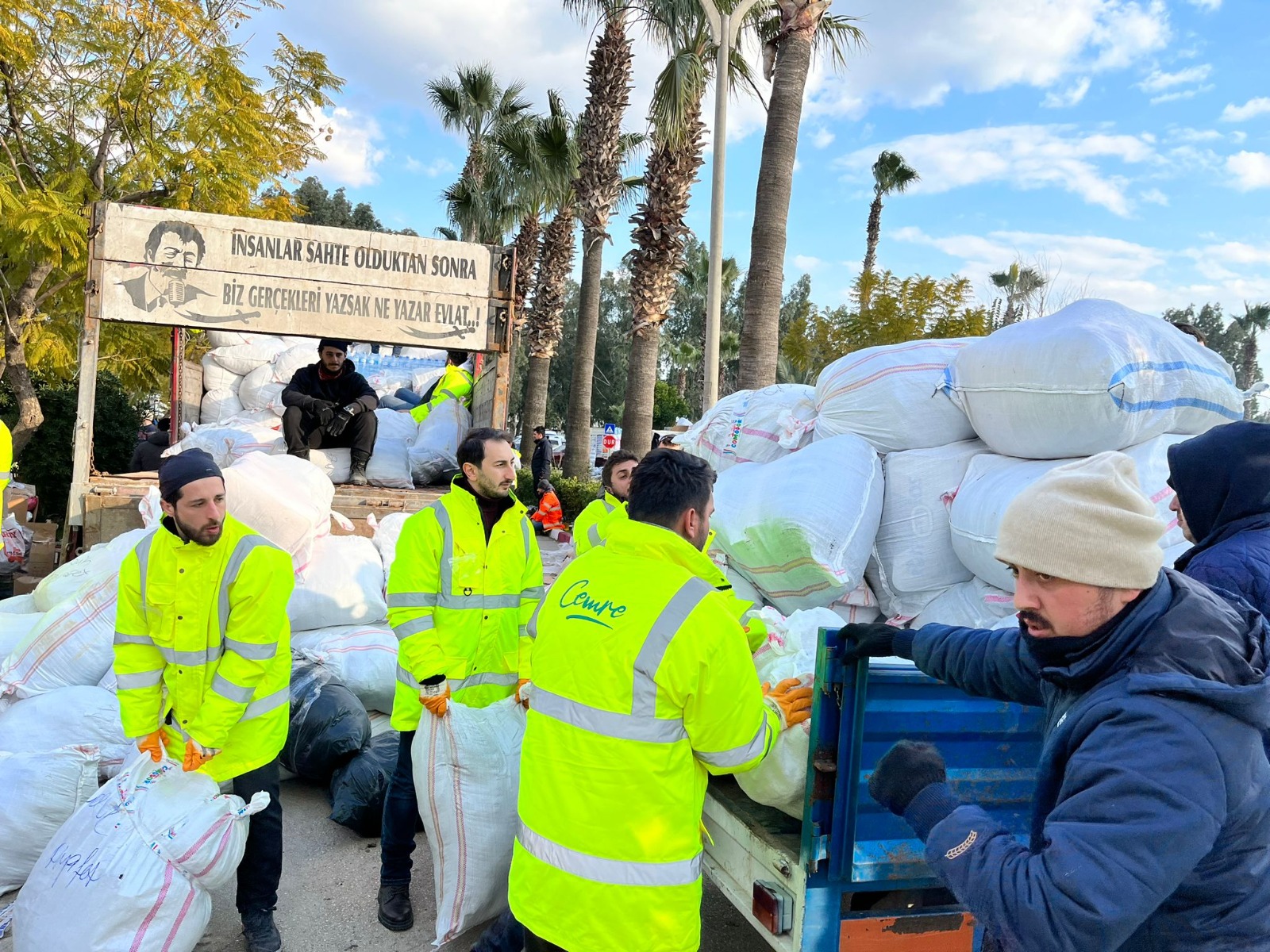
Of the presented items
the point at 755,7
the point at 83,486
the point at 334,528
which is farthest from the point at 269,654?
the point at 755,7

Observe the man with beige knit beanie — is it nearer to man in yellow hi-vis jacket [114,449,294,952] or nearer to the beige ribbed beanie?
the beige ribbed beanie

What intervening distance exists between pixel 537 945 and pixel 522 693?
1.05 metres

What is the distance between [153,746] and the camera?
2742 mm

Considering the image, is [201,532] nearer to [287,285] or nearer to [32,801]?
[32,801]

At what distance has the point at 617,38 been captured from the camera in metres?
14.1

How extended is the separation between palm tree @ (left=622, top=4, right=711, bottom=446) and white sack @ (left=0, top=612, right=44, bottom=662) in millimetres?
8068

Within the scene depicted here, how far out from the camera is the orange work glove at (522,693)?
2.98 m

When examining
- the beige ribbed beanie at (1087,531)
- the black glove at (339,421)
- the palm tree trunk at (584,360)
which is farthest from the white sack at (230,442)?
the palm tree trunk at (584,360)

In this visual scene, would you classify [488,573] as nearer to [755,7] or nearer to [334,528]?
[334,528]

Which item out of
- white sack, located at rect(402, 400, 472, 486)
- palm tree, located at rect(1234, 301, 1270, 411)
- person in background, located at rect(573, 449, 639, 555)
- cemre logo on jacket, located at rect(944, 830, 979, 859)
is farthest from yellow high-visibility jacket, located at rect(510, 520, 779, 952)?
palm tree, located at rect(1234, 301, 1270, 411)

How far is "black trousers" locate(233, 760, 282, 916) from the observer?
2.84 metres

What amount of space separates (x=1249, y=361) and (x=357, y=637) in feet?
148

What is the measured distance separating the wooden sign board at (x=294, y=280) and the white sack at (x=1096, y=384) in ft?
14.0

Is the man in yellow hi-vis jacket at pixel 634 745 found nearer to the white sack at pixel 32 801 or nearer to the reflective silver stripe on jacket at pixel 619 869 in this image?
the reflective silver stripe on jacket at pixel 619 869
